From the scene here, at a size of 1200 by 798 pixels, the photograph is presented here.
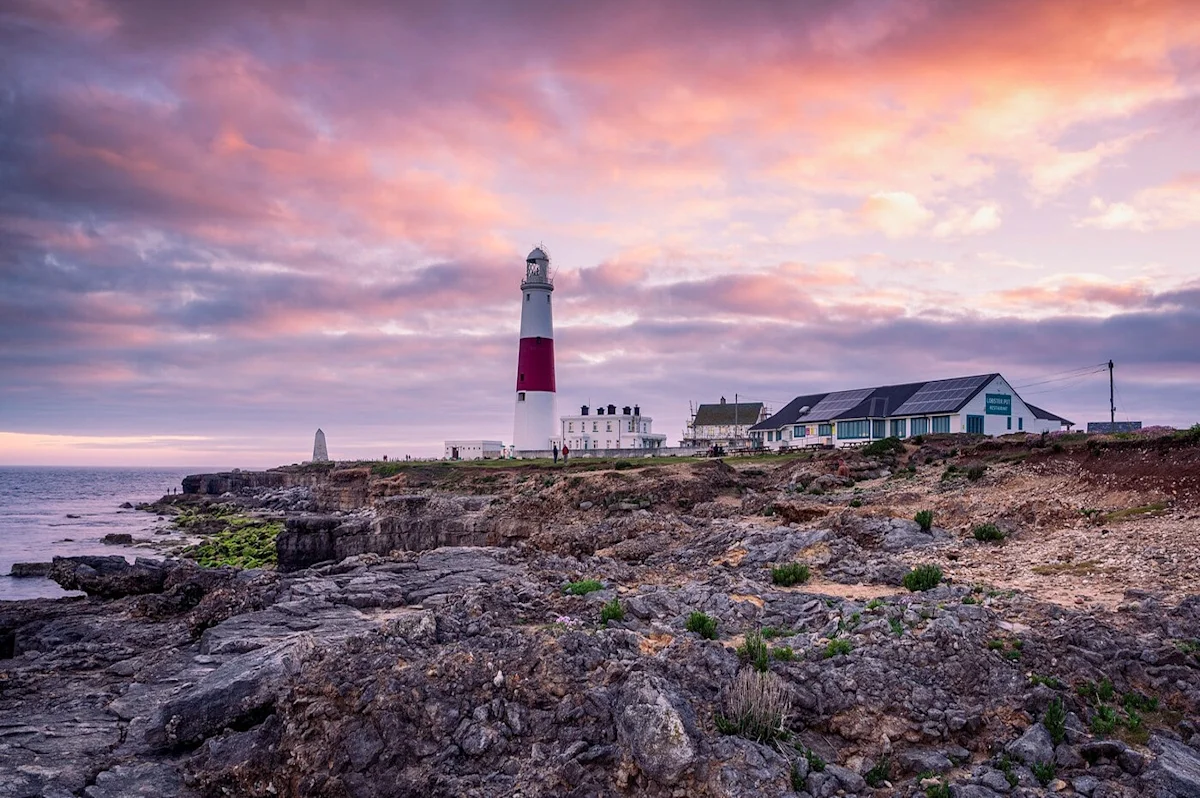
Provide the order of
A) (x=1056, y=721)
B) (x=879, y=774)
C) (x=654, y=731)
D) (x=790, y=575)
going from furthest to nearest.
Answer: (x=790, y=575)
(x=1056, y=721)
(x=654, y=731)
(x=879, y=774)

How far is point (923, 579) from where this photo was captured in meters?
16.5

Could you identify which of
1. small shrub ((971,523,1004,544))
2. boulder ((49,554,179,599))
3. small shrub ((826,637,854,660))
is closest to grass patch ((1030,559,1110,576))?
small shrub ((971,523,1004,544))

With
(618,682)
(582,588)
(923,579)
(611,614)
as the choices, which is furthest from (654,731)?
(923,579)

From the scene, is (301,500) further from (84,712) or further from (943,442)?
(84,712)

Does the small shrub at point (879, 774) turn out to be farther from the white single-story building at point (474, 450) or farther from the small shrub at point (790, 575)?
the white single-story building at point (474, 450)

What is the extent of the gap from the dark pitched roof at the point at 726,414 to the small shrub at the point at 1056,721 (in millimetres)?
80127

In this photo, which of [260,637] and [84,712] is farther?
[260,637]

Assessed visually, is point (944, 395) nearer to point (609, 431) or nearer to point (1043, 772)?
point (609, 431)

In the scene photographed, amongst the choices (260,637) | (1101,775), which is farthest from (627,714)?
(260,637)

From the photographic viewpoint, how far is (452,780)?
975 cm

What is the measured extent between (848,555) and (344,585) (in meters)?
12.8

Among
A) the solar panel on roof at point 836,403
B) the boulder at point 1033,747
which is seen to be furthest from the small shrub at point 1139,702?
the solar panel on roof at point 836,403

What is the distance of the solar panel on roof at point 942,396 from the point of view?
59.8 meters

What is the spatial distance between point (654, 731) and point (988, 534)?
52.2 feet
